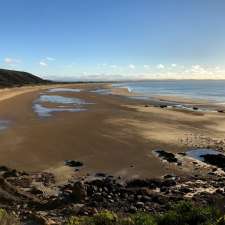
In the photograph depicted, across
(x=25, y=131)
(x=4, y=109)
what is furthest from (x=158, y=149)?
(x=4, y=109)

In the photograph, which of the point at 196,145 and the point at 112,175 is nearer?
the point at 112,175

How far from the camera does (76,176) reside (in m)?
16.3

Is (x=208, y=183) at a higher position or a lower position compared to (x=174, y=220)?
lower

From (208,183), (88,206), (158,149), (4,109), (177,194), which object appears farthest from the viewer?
(4,109)

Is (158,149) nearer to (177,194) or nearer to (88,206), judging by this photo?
(177,194)

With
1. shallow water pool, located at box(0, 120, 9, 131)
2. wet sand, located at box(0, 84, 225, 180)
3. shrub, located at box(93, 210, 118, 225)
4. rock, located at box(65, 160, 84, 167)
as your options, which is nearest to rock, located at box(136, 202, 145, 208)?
shrub, located at box(93, 210, 118, 225)

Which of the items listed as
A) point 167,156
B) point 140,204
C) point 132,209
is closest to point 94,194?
point 140,204

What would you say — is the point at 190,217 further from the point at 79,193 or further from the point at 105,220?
the point at 79,193

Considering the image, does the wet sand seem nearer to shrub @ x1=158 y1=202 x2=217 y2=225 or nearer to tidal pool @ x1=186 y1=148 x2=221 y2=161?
tidal pool @ x1=186 y1=148 x2=221 y2=161

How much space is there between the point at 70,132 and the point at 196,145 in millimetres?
7845

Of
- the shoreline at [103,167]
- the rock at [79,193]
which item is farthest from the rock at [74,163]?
the rock at [79,193]

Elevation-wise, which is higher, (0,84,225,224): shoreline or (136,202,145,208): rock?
(136,202,145,208): rock

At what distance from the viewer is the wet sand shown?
59.6 feet

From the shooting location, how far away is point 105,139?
77.6 feet
